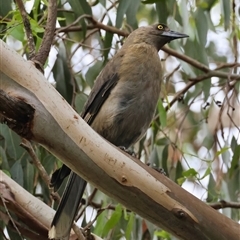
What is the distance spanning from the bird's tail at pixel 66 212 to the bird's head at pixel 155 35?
3.02 feet

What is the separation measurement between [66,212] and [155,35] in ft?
3.85

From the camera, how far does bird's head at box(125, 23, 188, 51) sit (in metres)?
3.17

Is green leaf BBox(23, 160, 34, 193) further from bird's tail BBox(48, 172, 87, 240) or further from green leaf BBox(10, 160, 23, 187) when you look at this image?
bird's tail BBox(48, 172, 87, 240)

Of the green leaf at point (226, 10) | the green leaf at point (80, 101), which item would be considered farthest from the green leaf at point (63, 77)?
the green leaf at point (226, 10)

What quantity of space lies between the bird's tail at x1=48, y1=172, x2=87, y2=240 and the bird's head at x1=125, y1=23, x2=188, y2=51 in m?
0.92

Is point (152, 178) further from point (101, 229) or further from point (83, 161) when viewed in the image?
point (101, 229)

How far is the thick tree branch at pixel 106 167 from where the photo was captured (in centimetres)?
193

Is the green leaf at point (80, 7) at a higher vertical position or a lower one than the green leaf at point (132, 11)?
lower

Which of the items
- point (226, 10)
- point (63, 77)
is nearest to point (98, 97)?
point (63, 77)

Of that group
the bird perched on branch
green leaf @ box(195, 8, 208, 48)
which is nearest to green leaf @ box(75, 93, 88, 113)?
the bird perched on branch

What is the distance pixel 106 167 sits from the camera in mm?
1984

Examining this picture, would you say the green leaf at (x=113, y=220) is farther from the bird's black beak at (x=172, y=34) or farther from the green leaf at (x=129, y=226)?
the bird's black beak at (x=172, y=34)

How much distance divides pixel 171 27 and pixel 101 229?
1.12 metres

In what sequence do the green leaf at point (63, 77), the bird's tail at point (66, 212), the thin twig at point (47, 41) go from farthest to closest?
the green leaf at point (63, 77) → the bird's tail at point (66, 212) → the thin twig at point (47, 41)
